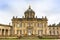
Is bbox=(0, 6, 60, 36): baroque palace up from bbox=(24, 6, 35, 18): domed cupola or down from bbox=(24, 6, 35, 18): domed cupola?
down

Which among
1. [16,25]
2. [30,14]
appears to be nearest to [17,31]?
[16,25]

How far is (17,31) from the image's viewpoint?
166 ft

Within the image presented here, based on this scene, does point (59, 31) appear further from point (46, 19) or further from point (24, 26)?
point (24, 26)

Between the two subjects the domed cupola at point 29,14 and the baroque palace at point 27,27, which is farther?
the domed cupola at point 29,14

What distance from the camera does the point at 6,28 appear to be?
5138 cm

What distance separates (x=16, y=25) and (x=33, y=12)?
7.67 metres

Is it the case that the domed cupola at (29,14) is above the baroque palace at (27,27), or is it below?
above

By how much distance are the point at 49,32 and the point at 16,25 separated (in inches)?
443

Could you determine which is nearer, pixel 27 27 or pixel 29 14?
pixel 27 27

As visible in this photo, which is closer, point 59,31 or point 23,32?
point 23,32

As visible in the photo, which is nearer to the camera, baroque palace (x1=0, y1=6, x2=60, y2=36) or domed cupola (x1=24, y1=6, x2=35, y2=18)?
baroque palace (x1=0, y1=6, x2=60, y2=36)

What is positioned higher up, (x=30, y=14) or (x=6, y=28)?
(x=30, y=14)

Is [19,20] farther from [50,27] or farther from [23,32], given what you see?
[50,27]

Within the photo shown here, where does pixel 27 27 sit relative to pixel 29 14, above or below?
below
